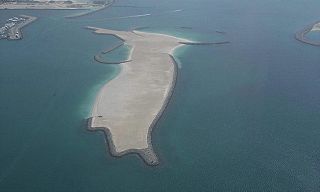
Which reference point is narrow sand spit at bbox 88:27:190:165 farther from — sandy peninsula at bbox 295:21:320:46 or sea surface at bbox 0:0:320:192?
sandy peninsula at bbox 295:21:320:46

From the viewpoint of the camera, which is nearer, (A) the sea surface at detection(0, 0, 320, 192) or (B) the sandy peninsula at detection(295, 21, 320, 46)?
(A) the sea surface at detection(0, 0, 320, 192)

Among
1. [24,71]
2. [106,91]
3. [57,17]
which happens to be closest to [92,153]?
[106,91]

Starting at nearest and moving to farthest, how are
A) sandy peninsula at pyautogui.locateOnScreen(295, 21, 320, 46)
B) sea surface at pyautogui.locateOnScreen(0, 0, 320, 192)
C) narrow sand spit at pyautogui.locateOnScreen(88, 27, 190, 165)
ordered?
sea surface at pyautogui.locateOnScreen(0, 0, 320, 192), narrow sand spit at pyautogui.locateOnScreen(88, 27, 190, 165), sandy peninsula at pyautogui.locateOnScreen(295, 21, 320, 46)

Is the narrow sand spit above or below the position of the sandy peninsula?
below

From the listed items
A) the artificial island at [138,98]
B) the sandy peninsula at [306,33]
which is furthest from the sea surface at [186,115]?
the sandy peninsula at [306,33]

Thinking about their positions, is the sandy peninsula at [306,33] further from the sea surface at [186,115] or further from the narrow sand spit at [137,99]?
the narrow sand spit at [137,99]

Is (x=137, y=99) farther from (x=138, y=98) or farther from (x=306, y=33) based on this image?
(x=306, y=33)

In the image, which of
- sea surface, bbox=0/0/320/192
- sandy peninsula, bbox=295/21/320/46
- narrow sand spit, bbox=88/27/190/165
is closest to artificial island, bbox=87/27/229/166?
narrow sand spit, bbox=88/27/190/165
